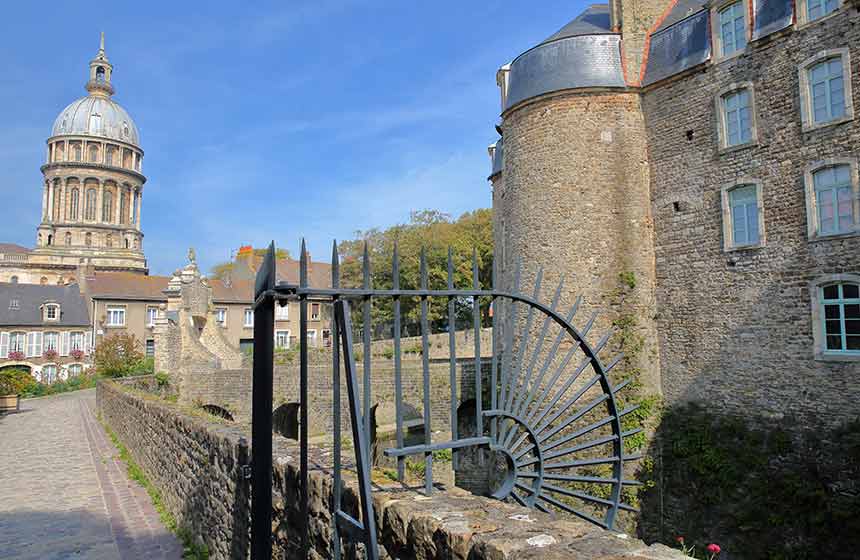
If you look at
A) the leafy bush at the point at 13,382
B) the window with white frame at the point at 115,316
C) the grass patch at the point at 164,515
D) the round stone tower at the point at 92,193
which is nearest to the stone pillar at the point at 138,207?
the round stone tower at the point at 92,193

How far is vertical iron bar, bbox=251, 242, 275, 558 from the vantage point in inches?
122

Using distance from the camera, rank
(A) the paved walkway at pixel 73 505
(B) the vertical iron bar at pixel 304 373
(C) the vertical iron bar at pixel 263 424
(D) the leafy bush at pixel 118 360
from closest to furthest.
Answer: (B) the vertical iron bar at pixel 304 373 < (C) the vertical iron bar at pixel 263 424 < (A) the paved walkway at pixel 73 505 < (D) the leafy bush at pixel 118 360

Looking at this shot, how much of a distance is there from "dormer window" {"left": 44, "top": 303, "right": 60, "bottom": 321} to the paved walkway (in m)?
27.5

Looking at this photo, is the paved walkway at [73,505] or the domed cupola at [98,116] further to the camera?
the domed cupola at [98,116]

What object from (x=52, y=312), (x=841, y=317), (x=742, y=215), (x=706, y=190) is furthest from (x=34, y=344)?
(x=841, y=317)

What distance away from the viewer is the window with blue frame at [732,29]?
1254 centimetres

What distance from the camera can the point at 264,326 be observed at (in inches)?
125

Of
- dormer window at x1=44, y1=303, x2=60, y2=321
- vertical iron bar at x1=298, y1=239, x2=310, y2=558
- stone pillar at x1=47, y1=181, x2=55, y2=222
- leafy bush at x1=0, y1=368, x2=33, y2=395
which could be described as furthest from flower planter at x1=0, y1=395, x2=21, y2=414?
stone pillar at x1=47, y1=181, x2=55, y2=222

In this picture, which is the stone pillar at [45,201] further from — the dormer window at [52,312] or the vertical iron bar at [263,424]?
the vertical iron bar at [263,424]

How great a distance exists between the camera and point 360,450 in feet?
9.00

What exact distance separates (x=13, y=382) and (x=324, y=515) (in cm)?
2592

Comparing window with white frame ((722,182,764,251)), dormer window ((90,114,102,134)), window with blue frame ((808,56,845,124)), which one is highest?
dormer window ((90,114,102,134))

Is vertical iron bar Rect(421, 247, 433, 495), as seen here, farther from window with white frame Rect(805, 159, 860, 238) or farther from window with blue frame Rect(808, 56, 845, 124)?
window with blue frame Rect(808, 56, 845, 124)

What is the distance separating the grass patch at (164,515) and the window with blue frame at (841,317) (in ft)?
37.0
